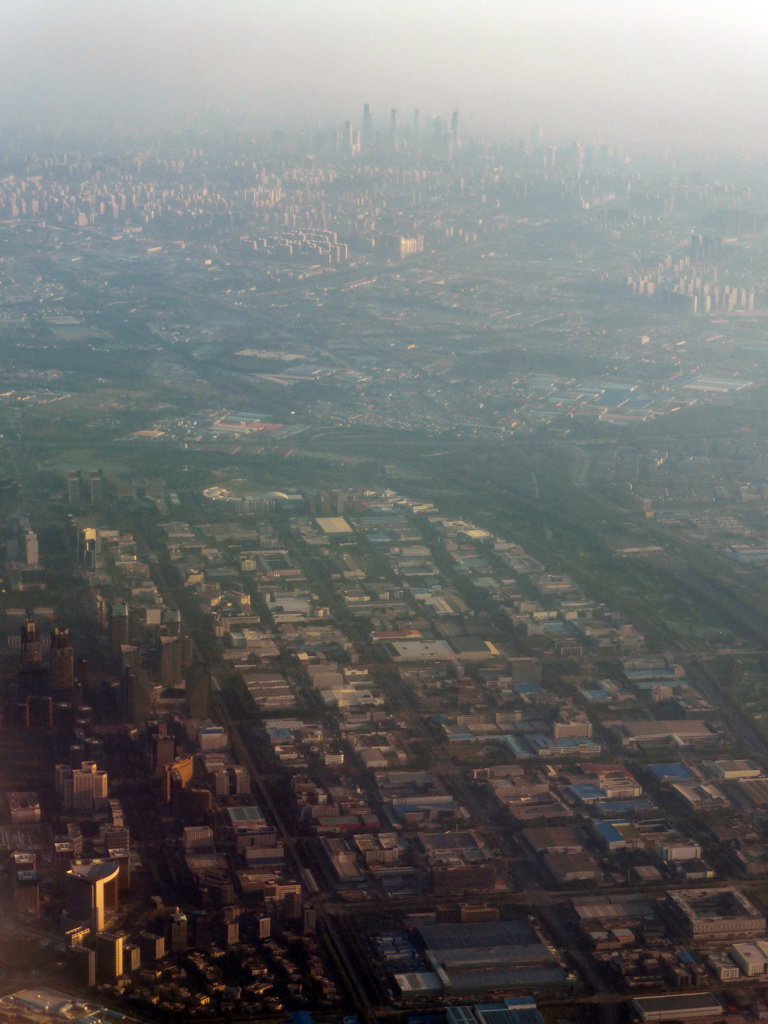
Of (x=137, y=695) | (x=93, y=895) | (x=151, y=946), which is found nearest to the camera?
(x=151, y=946)

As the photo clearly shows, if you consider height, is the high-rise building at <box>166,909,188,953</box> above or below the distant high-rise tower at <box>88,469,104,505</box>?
above

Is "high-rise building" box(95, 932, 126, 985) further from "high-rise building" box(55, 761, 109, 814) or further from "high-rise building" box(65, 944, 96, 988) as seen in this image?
"high-rise building" box(55, 761, 109, 814)

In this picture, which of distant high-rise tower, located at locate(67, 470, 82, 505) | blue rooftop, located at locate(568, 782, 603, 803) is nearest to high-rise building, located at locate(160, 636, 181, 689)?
blue rooftop, located at locate(568, 782, 603, 803)

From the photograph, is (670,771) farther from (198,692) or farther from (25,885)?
(25,885)

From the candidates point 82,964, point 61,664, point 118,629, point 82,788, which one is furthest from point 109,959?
point 118,629

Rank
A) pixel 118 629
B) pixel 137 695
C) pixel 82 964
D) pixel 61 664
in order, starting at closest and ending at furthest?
pixel 82 964 → pixel 137 695 → pixel 61 664 → pixel 118 629

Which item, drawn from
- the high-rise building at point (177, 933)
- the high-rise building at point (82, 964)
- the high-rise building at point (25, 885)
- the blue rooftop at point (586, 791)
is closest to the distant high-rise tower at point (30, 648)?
the high-rise building at point (25, 885)

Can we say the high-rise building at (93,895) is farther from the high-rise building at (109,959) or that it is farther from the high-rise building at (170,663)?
the high-rise building at (170,663)

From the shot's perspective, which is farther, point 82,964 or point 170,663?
point 170,663
